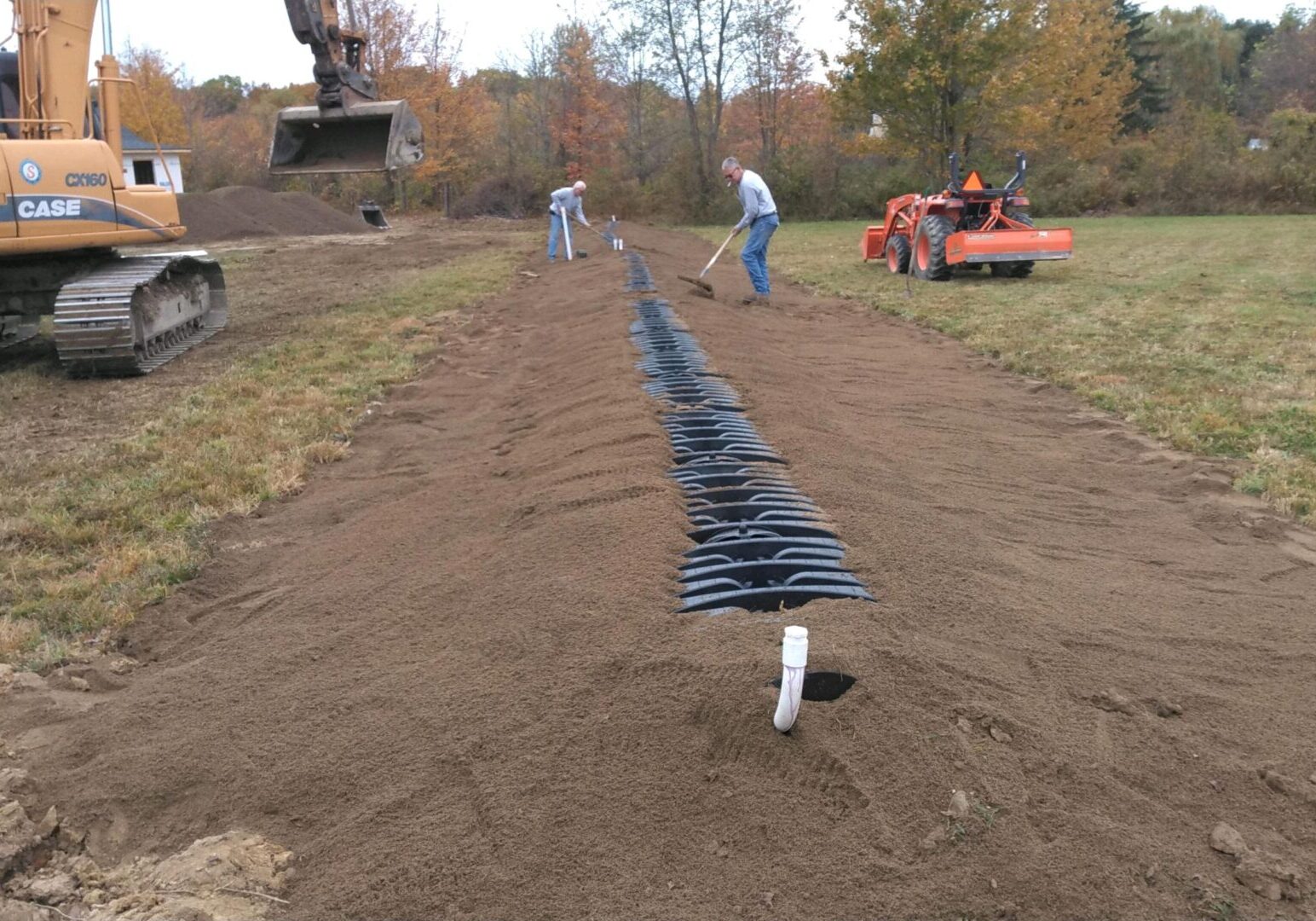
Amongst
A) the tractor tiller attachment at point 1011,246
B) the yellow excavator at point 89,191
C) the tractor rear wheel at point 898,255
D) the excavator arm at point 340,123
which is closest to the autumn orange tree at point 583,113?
the tractor rear wheel at point 898,255

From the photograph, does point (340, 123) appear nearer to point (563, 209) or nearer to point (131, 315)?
point (131, 315)

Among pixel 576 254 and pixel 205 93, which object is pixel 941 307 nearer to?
pixel 576 254

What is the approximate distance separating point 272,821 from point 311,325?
31.9ft

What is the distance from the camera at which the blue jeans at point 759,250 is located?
12680 millimetres

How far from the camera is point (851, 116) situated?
3133 cm

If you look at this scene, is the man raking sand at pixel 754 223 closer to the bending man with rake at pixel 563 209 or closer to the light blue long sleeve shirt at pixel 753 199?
the light blue long sleeve shirt at pixel 753 199

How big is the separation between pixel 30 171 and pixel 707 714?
8.51 m

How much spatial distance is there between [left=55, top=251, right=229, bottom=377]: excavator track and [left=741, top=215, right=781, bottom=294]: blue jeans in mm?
6641

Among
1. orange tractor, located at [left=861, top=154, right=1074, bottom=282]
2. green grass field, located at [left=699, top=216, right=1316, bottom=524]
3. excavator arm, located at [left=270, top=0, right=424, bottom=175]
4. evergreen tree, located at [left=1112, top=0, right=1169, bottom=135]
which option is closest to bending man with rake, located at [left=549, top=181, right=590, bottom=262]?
green grass field, located at [left=699, top=216, right=1316, bottom=524]

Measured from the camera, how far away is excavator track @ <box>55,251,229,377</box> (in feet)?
29.0

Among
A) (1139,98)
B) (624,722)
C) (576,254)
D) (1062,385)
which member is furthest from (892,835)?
(1139,98)

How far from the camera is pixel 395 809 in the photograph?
8.91 ft

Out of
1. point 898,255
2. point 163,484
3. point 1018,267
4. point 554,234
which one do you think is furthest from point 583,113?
point 163,484

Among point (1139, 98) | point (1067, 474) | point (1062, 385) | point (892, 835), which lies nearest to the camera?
point (892, 835)
